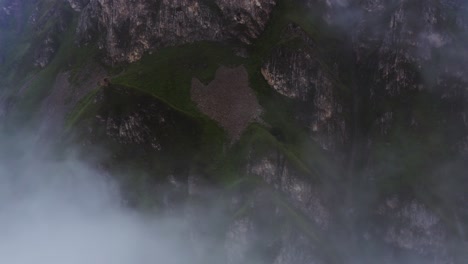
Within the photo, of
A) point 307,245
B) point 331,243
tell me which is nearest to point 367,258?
point 331,243

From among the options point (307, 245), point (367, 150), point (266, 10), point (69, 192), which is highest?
point (266, 10)

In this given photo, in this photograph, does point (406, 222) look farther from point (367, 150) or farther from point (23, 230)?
point (23, 230)

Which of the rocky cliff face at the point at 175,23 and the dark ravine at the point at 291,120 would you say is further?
the rocky cliff face at the point at 175,23

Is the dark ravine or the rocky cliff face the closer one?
the dark ravine

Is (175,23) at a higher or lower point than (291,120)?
higher

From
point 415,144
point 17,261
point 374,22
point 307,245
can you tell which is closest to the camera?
point 307,245

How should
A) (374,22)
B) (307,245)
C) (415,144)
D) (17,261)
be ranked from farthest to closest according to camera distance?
(374,22), (17,261), (415,144), (307,245)

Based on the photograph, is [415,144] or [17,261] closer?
[415,144]

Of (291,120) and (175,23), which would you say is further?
(175,23)
